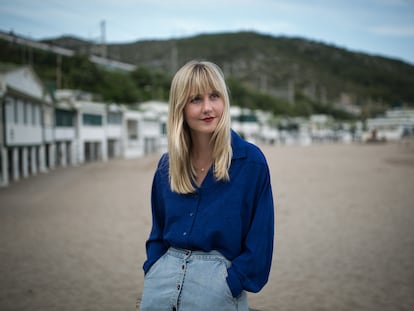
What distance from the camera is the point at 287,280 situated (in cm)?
712

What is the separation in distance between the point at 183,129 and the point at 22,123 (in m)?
22.9

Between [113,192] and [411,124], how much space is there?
9858cm

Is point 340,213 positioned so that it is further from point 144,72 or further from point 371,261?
point 144,72

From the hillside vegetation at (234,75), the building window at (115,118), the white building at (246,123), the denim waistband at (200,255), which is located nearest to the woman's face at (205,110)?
the denim waistband at (200,255)

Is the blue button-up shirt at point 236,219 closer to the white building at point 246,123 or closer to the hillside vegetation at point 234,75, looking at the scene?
the hillside vegetation at point 234,75

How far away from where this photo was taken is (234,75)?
15900cm

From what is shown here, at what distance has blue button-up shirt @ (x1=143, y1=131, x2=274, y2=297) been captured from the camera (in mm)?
2184

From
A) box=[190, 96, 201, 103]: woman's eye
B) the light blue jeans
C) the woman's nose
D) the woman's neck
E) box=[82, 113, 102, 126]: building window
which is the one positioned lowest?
the light blue jeans

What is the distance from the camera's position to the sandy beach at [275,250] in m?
6.32

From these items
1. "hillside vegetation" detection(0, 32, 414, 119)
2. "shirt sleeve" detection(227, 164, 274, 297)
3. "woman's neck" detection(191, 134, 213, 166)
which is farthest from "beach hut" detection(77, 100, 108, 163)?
"shirt sleeve" detection(227, 164, 274, 297)

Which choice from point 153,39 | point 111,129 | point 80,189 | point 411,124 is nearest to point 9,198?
point 80,189

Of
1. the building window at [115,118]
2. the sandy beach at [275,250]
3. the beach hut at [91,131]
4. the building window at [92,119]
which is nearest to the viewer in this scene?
the sandy beach at [275,250]

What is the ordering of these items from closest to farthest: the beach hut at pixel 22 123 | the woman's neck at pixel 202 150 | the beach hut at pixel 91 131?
the woman's neck at pixel 202 150 → the beach hut at pixel 22 123 → the beach hut at pixel 91 131

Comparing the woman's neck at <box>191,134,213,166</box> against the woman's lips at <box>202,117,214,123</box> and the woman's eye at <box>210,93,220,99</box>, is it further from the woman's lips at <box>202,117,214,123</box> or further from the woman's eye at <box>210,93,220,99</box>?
the woman's eye at <box>210,93,220,99</box>
